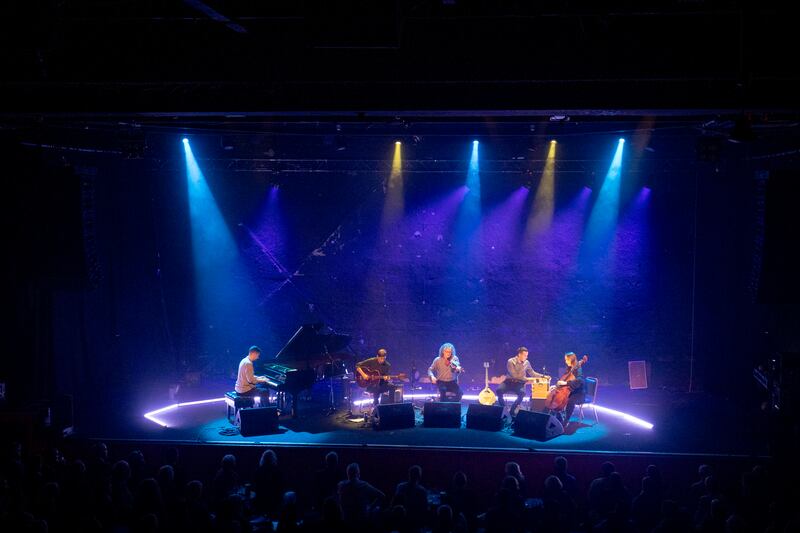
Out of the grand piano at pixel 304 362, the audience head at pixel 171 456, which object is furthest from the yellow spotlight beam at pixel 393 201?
the audience head at pixel 171 456

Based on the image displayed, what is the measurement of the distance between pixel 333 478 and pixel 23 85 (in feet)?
18.8

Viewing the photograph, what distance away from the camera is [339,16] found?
18.5 ft

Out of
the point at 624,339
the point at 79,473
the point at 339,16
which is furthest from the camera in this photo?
the point at 624,339

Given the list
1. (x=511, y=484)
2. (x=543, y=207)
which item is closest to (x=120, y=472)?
(x=511, y=484)

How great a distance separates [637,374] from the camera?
14031 millimetres

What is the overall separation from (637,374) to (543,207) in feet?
13.3

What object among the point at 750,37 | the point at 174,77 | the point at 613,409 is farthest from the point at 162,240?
the point at 750,37

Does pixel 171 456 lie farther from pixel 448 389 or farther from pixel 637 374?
pixel 637 374

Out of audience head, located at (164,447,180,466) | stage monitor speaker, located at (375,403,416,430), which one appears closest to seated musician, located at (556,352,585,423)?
stage monitor speaker, located at (375,403,416,430)

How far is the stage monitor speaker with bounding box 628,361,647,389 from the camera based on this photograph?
1399 centimetres

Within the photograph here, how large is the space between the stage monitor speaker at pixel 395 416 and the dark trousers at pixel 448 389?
1.46 m

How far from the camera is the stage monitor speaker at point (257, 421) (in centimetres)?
1066

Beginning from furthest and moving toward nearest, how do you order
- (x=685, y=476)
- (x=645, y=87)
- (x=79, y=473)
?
1. (x=685, y=476)
2. (x=79, y=473)
3. (x=645, y=87)

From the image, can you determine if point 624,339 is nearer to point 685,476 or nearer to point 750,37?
point 685,476
